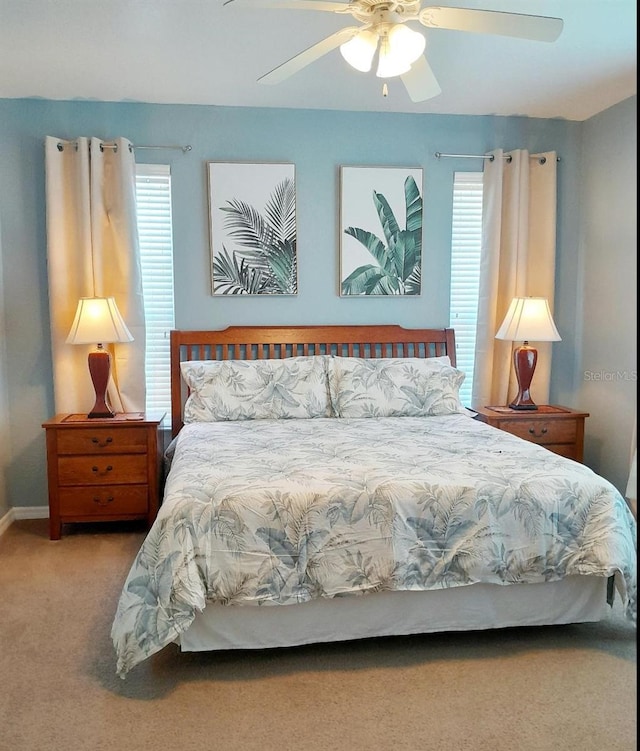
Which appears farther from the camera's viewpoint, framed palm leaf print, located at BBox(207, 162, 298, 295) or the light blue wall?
framed palm leaf print, located at BBox(207, 162, 298, 295)

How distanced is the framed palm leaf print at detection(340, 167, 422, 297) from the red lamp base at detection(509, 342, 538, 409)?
0.83 meters

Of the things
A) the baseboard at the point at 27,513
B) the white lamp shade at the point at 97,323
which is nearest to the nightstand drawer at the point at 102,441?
the white lamp shade at the point at 97,323

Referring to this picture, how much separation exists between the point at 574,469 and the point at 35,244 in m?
3.34

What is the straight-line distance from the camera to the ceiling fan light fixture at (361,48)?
2251 mm

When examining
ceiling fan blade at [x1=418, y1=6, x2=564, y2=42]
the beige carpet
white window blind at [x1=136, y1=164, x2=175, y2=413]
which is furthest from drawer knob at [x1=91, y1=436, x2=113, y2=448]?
ceiling fan blade at [x1=418, y1=6, x2=564, y2=42]

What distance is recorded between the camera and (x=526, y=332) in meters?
3.92

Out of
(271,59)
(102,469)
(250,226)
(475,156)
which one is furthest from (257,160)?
(102,469)

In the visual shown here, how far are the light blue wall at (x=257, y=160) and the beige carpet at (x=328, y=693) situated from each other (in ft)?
5.91

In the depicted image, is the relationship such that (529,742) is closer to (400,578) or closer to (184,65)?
(400,578)

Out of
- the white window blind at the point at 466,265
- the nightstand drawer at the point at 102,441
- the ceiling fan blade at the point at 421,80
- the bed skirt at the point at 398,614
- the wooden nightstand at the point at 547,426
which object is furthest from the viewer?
the white window blind at the point at 466,265

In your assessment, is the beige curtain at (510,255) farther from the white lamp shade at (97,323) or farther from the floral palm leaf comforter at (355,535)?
the white lamp shade at (97,323)

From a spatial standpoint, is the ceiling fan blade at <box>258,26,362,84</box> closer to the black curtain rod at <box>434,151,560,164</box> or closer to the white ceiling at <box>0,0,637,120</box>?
the white ceiling at <box>0,0,637,120</box>

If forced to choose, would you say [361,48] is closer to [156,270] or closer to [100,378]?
[156,270]

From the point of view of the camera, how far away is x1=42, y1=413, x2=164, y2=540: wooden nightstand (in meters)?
3.54
